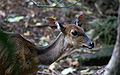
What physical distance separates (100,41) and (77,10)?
3.06 meters

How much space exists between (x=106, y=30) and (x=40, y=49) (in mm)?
4585

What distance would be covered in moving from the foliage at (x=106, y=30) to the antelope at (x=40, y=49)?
3758 millimetres

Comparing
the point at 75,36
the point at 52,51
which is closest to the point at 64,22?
the point at 75,36

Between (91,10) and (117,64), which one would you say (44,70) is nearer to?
(117,64)

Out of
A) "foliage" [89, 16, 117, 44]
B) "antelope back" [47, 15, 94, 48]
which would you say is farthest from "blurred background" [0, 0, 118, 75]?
"antelope back" [47, 15, 94, 48]

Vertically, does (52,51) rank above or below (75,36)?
below

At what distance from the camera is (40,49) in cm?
448

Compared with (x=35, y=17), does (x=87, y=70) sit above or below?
below

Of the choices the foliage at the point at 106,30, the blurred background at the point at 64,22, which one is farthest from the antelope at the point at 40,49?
the foliage at the point at 106,30

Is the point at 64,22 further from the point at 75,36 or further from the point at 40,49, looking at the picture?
the point at 40,49

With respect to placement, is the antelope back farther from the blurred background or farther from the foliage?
the foliage

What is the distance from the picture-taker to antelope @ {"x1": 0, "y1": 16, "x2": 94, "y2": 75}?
4043 mm

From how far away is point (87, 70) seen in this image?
246 inches

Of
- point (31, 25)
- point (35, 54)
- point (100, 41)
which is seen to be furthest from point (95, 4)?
point (35, 54)
